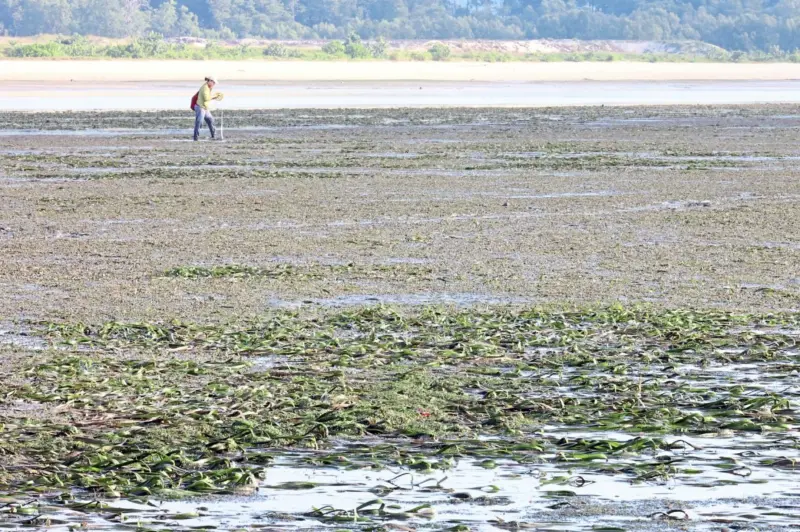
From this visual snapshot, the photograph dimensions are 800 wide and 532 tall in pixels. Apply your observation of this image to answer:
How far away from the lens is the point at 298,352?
9.85 m

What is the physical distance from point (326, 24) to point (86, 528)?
140649 mm

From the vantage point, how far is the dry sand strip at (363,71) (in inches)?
3019

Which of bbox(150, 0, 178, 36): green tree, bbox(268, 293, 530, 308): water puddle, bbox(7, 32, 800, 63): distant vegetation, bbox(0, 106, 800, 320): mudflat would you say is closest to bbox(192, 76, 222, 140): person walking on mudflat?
bbox(0, 106, 800, 320): mudflat

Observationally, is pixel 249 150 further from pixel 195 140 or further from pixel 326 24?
pixel 326 24

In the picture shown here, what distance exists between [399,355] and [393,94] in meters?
52.8

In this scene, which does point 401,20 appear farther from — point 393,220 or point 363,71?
point 393,220

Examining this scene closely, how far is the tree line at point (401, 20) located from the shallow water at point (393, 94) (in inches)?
2348

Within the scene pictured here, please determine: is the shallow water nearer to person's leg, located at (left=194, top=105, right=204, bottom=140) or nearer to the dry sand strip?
the dry sand strip

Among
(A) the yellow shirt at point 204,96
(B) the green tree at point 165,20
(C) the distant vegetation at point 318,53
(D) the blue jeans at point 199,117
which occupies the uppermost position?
(A) the yellow shirt at point 204,96

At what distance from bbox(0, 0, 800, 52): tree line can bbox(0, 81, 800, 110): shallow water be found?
59.6 meters

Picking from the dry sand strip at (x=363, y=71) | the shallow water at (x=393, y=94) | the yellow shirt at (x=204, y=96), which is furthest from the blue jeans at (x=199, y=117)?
the dry sand strip at (x=363, y=71)

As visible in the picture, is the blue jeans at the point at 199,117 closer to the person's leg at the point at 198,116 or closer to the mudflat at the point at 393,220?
the person's leg at the point at 198,116

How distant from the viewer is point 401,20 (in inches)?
5591

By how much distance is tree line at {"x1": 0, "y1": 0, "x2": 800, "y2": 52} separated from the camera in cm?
13300
